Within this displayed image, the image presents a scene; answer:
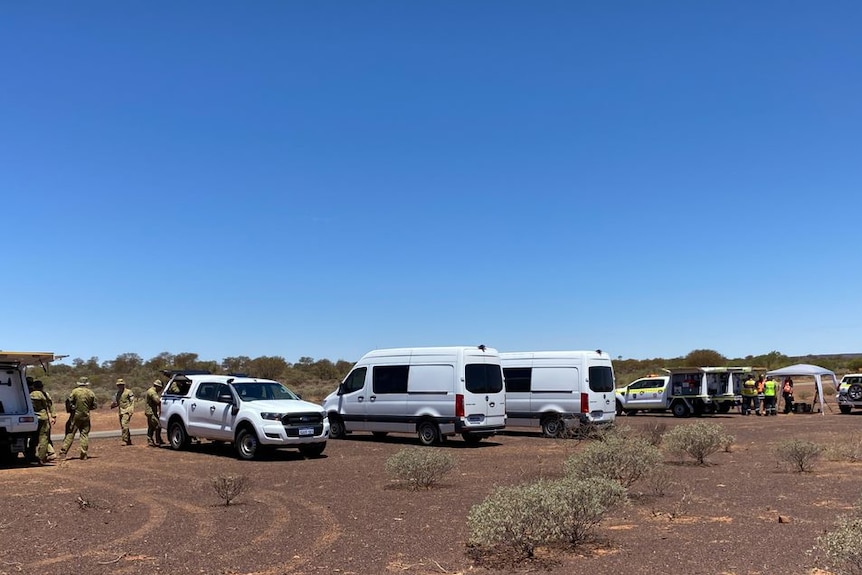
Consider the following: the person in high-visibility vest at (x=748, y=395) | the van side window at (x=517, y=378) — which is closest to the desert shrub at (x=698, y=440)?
the van side window at (x=517, y=378)

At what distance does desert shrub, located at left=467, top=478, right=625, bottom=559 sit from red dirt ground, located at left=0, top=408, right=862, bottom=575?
0.25m

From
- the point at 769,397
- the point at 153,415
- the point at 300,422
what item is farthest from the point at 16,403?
the point at 769,397

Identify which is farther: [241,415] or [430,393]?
[430,393]

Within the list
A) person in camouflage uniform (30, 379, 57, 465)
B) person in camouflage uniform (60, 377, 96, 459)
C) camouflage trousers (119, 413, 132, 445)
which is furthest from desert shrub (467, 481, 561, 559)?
camouflage trousers (119, 413, 132, 445)

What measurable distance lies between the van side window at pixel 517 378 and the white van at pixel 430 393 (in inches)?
91.7

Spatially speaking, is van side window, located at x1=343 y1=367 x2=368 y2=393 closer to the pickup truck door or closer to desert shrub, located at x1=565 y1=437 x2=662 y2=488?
the pickup truck door

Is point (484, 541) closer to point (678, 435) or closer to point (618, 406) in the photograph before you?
point (678, 435)

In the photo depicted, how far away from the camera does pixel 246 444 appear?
1534cm

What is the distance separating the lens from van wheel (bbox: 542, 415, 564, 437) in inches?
785

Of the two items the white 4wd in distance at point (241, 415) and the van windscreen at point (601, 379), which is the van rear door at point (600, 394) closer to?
the van windscreen at point (601, 379)

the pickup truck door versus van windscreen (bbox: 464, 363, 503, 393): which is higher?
van windscreen (bbox: 464, 363, 503, 393)

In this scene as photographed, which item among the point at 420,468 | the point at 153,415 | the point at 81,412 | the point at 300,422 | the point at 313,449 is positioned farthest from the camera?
the point at 153,415

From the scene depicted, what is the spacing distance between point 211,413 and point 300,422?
2.44m

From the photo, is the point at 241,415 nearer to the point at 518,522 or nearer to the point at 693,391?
the point at 518,522
